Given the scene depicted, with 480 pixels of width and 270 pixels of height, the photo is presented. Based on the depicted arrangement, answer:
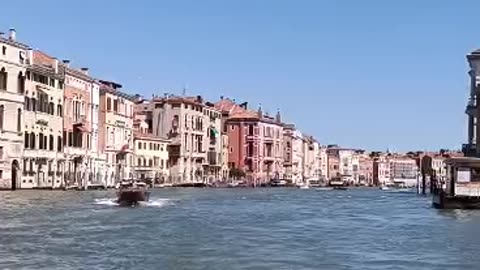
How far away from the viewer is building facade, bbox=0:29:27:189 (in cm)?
5006

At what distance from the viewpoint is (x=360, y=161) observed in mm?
171875

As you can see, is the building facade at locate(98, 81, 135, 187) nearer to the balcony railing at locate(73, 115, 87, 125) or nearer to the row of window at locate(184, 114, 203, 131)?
the balcony railing at locate(73, 115, 87, 125)

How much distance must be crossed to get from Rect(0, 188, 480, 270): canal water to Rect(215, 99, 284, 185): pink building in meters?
69.2

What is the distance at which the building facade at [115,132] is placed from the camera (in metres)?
67.1

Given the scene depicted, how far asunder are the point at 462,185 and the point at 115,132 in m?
37.3

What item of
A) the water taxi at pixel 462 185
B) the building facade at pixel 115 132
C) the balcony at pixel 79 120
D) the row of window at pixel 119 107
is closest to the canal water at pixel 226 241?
the water taxi at pixel 462 185

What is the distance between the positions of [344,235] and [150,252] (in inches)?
259

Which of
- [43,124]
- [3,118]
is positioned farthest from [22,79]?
[43,124]

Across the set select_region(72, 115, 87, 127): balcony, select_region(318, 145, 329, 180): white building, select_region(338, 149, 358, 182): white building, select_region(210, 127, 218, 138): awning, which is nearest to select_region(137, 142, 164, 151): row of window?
select_region(210, 127, 218, 138): awning

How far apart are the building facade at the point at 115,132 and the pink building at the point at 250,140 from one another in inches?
1042

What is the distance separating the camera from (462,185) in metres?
36.7

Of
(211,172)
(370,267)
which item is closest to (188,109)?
(211,172)

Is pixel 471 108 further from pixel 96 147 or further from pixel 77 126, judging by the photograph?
pixel 77 126

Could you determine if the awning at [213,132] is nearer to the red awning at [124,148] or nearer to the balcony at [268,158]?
the balcony at [268,158]
